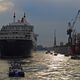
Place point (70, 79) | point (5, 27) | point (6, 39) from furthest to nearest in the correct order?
point (5, 27)
point (6, 39)
point (70, 79)

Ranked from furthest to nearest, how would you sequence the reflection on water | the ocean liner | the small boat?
1. the ocean liner
2. the small boat
3. the reflection on water

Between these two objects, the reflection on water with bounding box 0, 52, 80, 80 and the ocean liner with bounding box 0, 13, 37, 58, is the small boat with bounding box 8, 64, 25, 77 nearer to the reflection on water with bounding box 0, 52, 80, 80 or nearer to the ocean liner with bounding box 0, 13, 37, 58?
the reflection on water with bounding box 0, 52, 80, 80

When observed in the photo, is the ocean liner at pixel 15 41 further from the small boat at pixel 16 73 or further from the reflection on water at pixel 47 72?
the small boat at pixel 16 73

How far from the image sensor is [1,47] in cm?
16625

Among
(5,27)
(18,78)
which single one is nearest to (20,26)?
(5,27)

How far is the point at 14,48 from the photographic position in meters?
164

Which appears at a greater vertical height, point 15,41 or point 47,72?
point 15,41

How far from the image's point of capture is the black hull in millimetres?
162500

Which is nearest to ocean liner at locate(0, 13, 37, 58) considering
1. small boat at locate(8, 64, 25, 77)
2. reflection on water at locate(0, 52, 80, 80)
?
reflection on water at locate(0, 52, 80, 80)

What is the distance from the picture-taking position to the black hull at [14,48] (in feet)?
533

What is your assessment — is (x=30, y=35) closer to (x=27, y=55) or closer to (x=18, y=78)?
(x=27, y=55)

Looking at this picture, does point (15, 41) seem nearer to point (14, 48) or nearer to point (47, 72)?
point (14, 48)

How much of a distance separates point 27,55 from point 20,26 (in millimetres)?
14942

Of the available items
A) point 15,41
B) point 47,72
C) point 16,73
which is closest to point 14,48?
point 15,41
